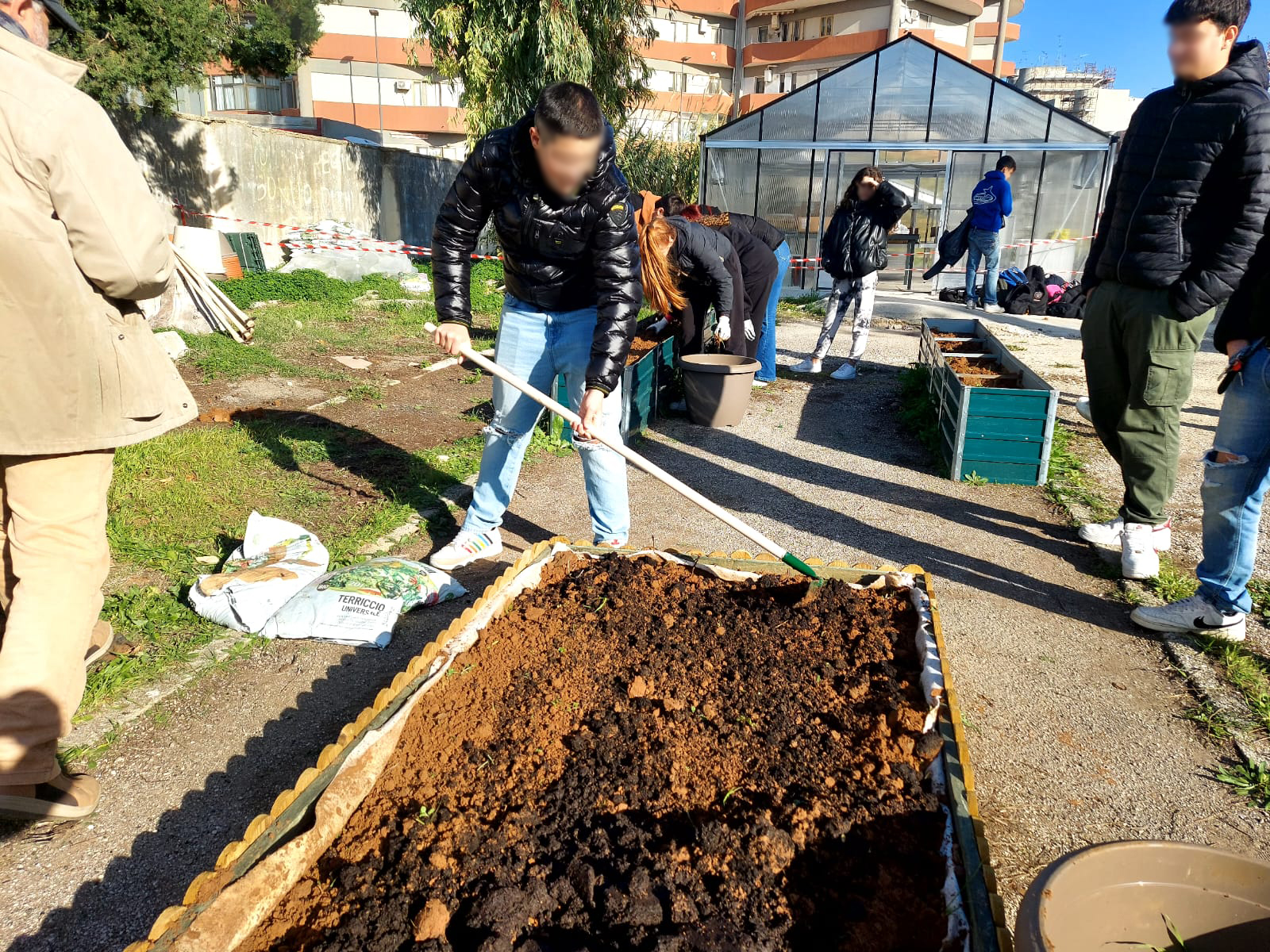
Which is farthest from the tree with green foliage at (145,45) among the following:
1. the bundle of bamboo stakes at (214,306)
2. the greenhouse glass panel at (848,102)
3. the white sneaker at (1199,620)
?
the white sneaker at (1199,620)

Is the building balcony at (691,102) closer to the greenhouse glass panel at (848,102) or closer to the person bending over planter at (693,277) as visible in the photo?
the greenhouse glass panel at (848,102)

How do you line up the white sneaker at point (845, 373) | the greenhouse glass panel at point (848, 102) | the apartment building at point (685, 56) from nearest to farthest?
→ the white sneaker at point (845, 373)
the greenhouse glass panel at point (848, 102)
the apartment building at point (685, 56)

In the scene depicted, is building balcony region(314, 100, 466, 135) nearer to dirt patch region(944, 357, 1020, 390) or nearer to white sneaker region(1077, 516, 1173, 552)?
dirt patch region(944, 357, 1020, 390)

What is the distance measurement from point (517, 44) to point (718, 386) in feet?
29.1

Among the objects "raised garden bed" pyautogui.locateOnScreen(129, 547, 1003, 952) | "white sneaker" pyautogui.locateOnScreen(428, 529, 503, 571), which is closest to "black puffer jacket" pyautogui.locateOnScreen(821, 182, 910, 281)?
"white sneaker" pyautogui.locateOnScreen(428, 529, 503, 571)

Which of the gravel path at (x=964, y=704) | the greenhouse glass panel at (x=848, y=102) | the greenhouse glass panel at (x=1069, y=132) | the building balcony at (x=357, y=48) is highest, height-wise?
the building balcony at (x=357, y=48)

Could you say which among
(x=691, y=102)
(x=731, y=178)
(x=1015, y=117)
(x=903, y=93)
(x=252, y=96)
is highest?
(x=252, y=96)

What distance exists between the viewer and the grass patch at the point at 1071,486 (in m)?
4.82

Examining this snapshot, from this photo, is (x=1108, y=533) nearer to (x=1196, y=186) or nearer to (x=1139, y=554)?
(x=1139, y=554)

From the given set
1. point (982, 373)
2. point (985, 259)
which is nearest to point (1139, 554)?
point (982, 373)

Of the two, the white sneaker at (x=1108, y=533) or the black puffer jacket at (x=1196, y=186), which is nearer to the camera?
the black puffer jacket at (x=1196, y=186)

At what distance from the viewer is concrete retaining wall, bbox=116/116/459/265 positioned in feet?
45.5

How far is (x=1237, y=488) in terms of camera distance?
3.18 metres

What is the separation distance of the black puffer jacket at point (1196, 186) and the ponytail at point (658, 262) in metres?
2.59
